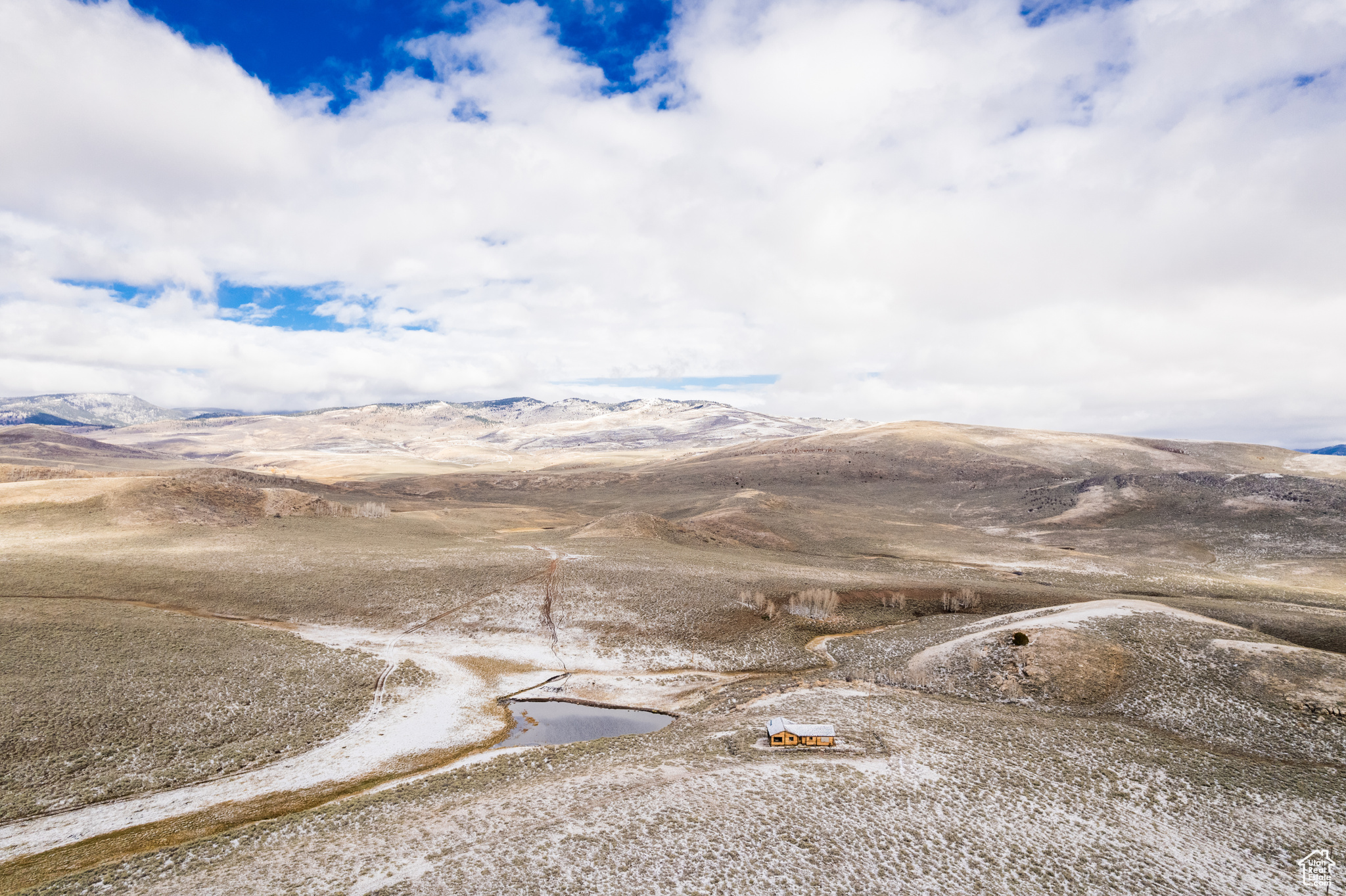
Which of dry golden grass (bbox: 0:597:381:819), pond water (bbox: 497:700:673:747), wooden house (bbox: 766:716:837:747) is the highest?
wooden house (bbox: 766:716:837:747)

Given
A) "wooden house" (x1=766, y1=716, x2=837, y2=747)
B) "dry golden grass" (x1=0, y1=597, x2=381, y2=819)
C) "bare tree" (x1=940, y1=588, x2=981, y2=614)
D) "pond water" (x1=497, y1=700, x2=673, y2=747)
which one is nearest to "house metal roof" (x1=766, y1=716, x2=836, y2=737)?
"wooden house" (x1=766, y1=716, x2=837, y2=747)

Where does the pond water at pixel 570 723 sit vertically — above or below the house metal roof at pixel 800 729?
below

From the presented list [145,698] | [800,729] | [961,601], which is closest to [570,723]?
[800,729]

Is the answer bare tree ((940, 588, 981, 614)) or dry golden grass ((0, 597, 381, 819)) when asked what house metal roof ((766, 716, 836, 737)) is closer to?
dry golden grass ((0, 597, 381, 819))

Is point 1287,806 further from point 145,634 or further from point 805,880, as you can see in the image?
point 145,634

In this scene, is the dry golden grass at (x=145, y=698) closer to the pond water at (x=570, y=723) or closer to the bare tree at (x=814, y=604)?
the pond water at (x=570, y=723)

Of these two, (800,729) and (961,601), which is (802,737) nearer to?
(800,729)

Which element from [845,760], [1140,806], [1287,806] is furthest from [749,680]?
[1287,806]

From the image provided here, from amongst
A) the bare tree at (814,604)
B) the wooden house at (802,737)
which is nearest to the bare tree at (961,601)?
the bare tree at (814,604)
